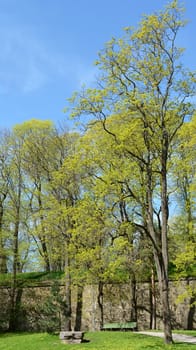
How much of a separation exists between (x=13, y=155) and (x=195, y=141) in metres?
13.3

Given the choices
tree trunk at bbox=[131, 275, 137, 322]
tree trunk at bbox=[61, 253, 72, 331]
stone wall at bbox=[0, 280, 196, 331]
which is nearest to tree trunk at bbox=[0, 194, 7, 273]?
stone wall at bbox=[0, 280, 196, 331]

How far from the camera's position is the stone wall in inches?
859

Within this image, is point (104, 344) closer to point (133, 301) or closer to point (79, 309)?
point (133, 301)

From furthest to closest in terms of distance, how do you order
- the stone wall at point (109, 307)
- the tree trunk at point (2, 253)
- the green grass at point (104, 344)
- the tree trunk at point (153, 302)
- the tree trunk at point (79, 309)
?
the tree trunk at point (2, 253), the tree trunk at point (79, 309), the tree trunk at point (153, 302), the stone wall at point (109, 307), the green grass at point (104, 344)

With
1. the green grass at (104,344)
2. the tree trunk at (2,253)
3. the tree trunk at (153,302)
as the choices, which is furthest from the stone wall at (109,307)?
the green grass at (104,344)

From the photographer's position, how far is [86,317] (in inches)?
930

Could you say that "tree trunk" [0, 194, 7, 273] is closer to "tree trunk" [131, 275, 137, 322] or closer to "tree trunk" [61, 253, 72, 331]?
"tree trunk" [61, 253, 72, 331]

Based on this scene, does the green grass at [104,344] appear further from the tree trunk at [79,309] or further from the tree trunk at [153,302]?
the tree trunk at [153,302]

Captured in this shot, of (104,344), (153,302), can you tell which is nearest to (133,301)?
(153,302)

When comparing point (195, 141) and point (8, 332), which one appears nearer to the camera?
point (195, 141)

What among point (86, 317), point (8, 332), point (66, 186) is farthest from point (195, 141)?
point (8, 332)

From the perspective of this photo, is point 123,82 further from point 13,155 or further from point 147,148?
point 13,155

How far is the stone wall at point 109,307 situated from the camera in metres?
21.8

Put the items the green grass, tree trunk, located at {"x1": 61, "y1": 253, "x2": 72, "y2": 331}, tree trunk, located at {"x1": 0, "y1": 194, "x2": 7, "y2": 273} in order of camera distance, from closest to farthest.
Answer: the green grass < tree trunk, located at {"x1": 61, "y1": 253, "x2": 72, "y2": 331} < tree trunk, located at {"x1": 0, "y1": 194, "x2": 7, "y2": 273}
